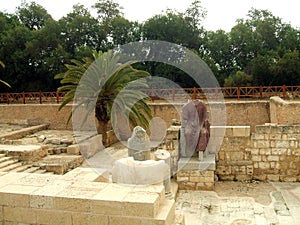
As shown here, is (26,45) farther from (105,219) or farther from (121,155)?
(105,219)

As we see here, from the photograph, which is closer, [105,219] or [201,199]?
[105,219]

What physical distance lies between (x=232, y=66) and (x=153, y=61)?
597 centimetres

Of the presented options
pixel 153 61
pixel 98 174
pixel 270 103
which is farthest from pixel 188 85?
pixel 98 174

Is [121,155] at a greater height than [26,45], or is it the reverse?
[26,45]

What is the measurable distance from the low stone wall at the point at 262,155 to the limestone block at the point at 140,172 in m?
4.95

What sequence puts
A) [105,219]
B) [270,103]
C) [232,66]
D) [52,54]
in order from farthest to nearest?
[232,66] < [52,54] < [270,103] < [105,219]

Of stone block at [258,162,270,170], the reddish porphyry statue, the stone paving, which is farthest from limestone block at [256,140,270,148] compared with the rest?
the reddish porphyry statue

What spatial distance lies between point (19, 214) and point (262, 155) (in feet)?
22.8

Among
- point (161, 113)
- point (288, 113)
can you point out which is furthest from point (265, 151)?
point (161, 113)

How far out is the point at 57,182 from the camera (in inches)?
213

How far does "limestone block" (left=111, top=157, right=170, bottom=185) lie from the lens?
204 inches

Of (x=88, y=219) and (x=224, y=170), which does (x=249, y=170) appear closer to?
(x=224, y=170)

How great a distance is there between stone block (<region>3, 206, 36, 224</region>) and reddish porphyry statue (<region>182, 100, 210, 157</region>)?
5.17m

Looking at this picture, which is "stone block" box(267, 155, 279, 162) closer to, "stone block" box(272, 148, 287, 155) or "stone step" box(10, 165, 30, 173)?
"stone block" box(272, 148, 287, 155)
